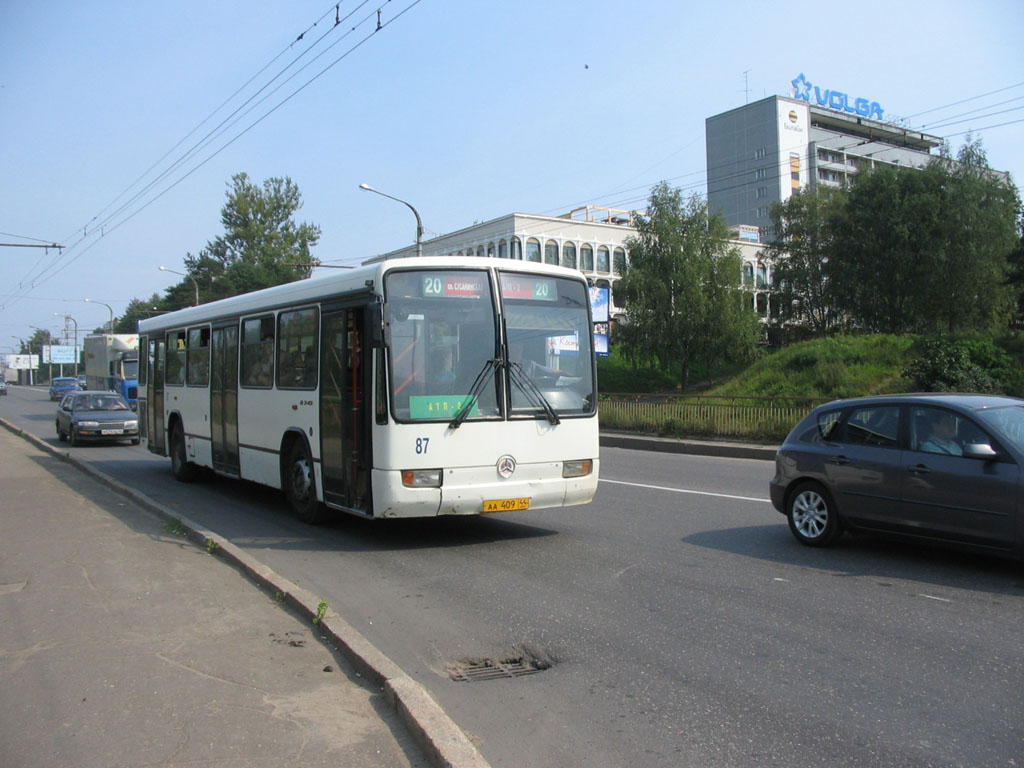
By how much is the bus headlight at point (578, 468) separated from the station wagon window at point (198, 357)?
699 cm

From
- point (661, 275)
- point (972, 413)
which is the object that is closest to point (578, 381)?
point (972, 413)

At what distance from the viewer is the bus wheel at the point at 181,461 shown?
14.9m

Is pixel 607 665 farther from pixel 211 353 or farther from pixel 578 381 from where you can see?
pixel 211 353

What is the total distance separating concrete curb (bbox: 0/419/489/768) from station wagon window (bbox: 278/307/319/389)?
2226mm

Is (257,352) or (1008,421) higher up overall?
(257,352)

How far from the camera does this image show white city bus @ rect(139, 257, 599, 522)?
8438mm

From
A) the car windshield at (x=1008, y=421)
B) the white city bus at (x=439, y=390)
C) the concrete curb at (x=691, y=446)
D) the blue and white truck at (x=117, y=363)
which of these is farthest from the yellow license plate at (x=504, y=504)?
the blue and white truck at (x=117, y=363)

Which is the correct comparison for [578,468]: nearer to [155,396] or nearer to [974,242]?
[155,396]

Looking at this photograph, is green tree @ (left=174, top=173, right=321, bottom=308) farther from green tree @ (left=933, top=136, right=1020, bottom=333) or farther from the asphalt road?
the asphalt road

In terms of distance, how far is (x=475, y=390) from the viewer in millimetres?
8695

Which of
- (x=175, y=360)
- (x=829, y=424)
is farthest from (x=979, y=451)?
(x=175, y=360)

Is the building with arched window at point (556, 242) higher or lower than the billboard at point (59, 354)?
higher

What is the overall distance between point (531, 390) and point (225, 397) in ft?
19.2

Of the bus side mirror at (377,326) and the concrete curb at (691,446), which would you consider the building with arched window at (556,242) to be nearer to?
the concrete curb at (691,446)
